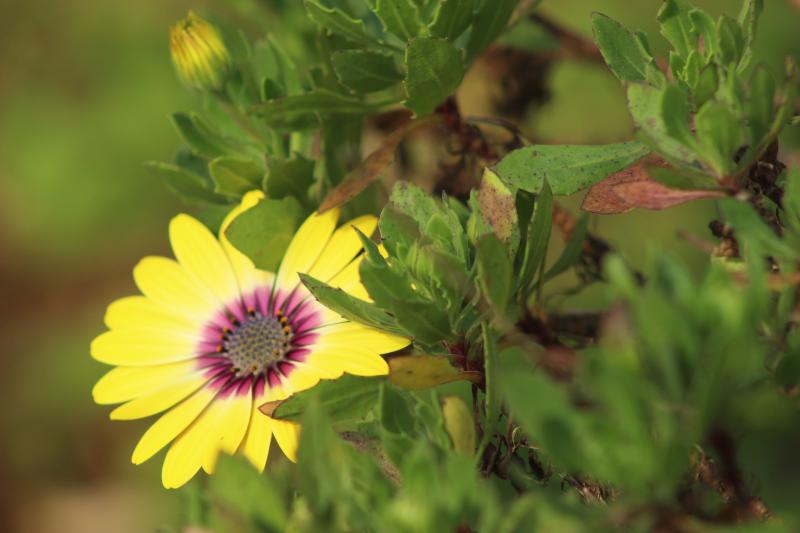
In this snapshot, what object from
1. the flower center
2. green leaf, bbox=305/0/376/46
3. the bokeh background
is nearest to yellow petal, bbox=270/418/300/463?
the flower center

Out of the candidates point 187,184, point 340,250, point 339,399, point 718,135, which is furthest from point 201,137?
point 718,135

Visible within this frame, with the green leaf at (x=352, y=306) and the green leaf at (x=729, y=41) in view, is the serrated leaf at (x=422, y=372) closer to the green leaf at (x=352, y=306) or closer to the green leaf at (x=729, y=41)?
the green leaf at (x=352, y=306)

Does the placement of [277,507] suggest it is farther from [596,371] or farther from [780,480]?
[780,480]

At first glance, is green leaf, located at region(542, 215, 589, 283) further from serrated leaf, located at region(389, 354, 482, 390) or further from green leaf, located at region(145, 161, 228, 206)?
green leaf, located at region(145, 161, 228, 206)

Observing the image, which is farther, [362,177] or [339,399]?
[362,177]

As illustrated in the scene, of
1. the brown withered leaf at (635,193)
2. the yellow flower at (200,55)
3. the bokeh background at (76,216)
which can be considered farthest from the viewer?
the bokeh background at (76,216)

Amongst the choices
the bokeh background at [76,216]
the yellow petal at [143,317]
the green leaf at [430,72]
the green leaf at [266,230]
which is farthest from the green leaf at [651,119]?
the bokeh background at [76,216]

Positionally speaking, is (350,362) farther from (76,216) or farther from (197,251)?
(76,216)
